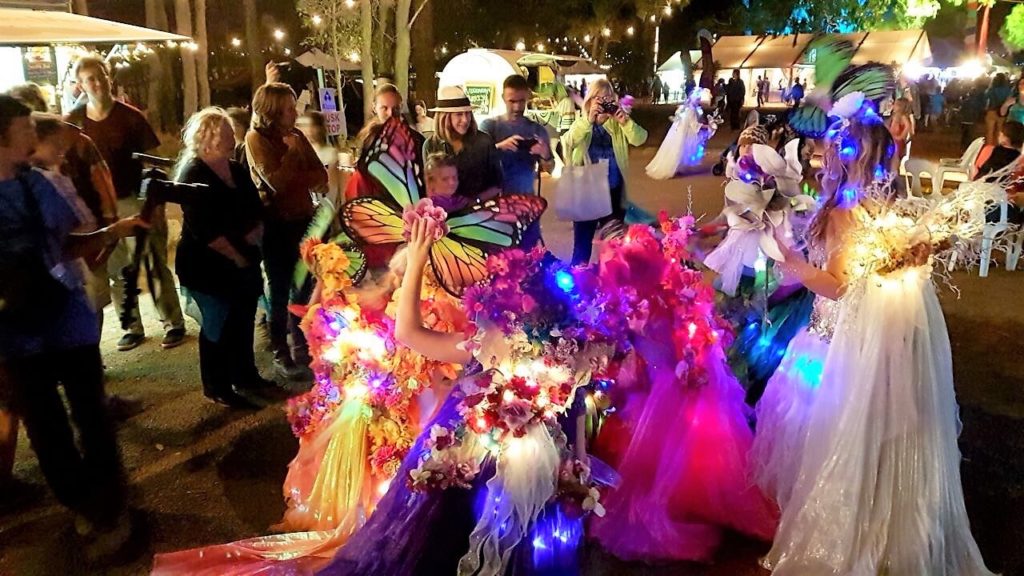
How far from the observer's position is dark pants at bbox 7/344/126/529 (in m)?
3.39

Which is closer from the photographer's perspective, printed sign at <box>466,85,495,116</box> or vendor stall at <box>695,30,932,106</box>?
printed sign at <box>466,85,495,116</box>

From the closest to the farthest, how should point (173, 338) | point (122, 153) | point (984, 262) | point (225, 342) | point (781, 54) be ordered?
point (225, 342) < point (122, 153) < point (173, 338) < point (984, 262) < point (781, 54)

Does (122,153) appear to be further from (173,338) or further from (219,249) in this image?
(219,249)

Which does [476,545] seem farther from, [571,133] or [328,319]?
[571,133]

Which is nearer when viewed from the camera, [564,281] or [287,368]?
[564,281]

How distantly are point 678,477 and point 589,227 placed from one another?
3.64m

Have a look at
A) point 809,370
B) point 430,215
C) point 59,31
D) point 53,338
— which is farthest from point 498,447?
point 59,31

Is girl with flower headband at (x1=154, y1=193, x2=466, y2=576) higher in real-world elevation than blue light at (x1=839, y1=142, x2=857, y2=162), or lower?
lower

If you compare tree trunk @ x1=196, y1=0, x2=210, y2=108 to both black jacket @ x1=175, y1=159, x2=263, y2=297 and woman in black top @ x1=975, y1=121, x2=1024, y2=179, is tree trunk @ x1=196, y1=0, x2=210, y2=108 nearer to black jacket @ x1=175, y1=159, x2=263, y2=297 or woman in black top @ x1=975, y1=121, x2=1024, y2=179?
black jacket @ x1=175, y1=159, x2=263, y2=297

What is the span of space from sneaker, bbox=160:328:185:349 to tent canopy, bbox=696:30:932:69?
2335 cm

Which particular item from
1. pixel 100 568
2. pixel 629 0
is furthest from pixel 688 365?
pixel 629 0

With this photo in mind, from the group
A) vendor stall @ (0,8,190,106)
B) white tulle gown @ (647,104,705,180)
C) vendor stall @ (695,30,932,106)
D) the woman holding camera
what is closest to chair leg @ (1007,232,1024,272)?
the woman holding camera

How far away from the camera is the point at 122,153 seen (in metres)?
5.77

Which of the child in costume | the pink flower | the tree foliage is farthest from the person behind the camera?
the tree foliage
